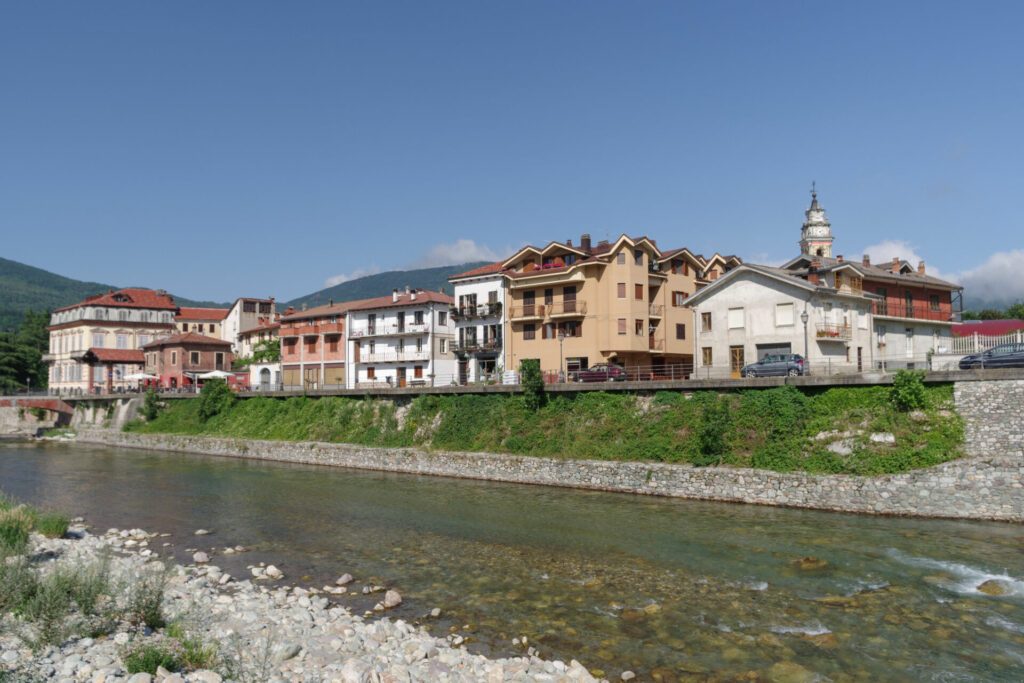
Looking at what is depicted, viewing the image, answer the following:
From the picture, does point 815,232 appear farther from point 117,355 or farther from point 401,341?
point 117,355

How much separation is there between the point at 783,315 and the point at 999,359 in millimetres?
14311

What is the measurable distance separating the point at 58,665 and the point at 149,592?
311 cm

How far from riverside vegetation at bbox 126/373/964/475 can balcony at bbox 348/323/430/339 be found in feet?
45.3

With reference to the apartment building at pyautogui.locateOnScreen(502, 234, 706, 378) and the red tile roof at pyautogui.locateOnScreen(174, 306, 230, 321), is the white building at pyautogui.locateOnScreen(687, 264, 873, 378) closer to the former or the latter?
the apartment building at pyautogui.locateOnScreen(502, 234, 706, 378)

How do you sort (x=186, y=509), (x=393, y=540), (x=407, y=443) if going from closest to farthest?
(x=393, y=540) < (x=186, y=509) < (x=407, y=443)

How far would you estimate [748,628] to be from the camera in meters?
15.6

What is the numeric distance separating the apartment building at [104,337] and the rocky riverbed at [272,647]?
87034 mm

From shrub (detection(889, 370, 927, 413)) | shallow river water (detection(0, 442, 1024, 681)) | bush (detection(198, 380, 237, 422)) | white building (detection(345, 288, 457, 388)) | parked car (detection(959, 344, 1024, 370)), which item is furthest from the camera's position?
white building (detection(345, 288, 457, 388))

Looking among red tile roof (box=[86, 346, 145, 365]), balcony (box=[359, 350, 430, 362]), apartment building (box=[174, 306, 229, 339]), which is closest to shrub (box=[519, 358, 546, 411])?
balcony (box=[359, 350, 430, 362])

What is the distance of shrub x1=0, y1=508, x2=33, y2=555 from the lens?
691 inches

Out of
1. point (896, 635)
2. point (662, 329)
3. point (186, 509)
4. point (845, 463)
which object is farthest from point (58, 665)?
point (662, 329)

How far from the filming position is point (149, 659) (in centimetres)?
1141

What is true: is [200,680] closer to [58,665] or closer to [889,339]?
[58,665]

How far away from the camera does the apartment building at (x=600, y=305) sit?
5394 centimetres
